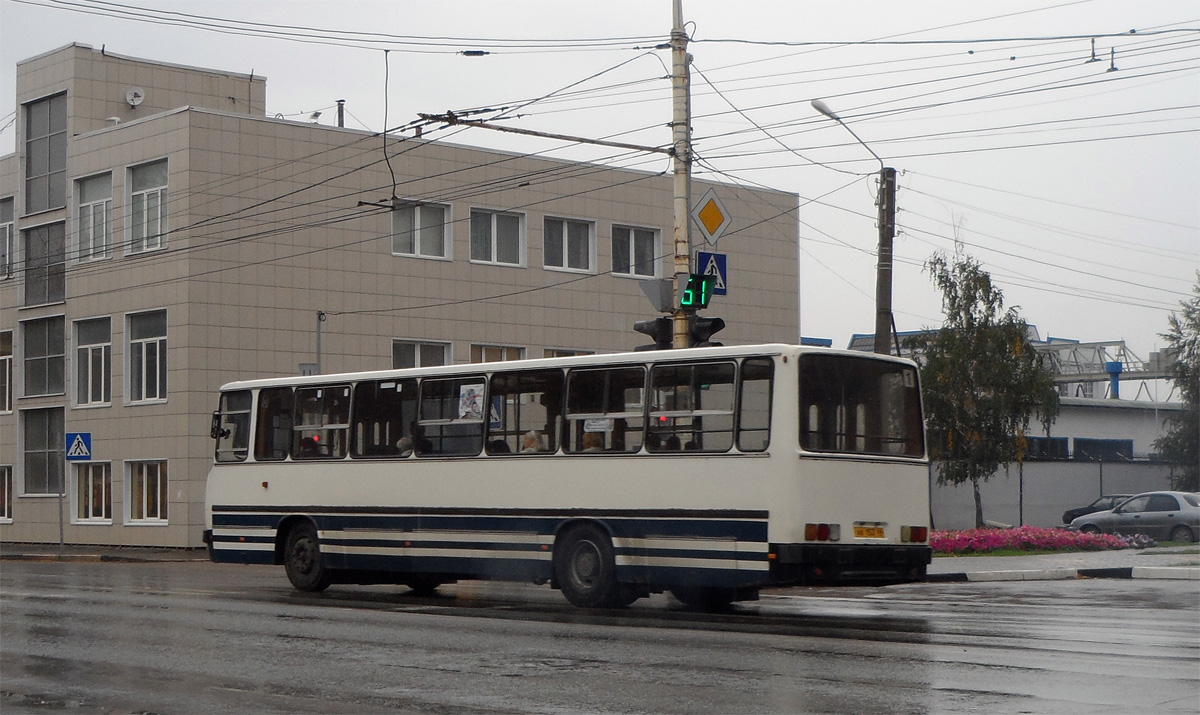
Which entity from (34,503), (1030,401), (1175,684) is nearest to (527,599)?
(1175,684)

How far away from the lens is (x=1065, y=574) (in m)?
22.1

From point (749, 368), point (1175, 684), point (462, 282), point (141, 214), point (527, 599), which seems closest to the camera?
point (1175, 684)

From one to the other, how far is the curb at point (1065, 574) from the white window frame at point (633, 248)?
24.3 m

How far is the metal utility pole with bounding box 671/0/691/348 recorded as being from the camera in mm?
20609

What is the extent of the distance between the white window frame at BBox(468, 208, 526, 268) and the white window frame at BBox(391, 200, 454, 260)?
2.33 feet

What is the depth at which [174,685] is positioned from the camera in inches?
396

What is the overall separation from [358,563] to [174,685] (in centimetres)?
917

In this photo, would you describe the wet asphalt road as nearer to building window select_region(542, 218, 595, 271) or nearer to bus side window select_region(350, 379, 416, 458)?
bus side window select_region(350, 379, 416, 458)

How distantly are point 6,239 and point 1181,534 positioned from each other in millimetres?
33025

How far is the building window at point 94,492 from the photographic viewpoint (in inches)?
1564

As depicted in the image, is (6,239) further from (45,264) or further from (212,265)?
(212,265)

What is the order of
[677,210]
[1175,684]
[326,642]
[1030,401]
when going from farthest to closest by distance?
[1030,401] < [677,210] < [326,642] < [1175,684]

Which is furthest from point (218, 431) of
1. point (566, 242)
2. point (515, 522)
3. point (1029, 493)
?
point (1029, 493)

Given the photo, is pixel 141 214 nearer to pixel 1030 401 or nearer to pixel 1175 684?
pixel 1030 401
